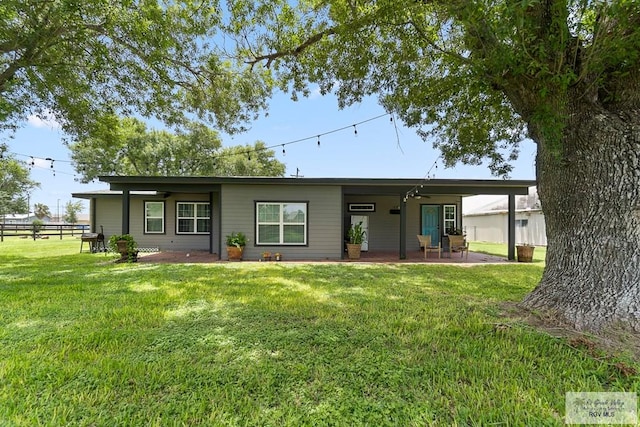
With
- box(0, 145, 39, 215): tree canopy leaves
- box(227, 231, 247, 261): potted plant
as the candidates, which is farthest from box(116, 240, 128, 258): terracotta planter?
box(0, 145, 39, 215): tree canopy leaves

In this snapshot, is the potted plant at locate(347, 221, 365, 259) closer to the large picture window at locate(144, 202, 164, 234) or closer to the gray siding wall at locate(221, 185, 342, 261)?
the gray siding wall at locate(221, 185, 342, 261)

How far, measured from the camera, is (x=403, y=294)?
4.91m

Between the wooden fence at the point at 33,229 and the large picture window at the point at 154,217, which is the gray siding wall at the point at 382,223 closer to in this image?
the large picture window at the point at 154,217

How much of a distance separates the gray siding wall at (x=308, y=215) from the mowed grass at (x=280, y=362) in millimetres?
4563

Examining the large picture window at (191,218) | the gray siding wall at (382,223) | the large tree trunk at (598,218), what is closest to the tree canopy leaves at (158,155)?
the large picture window at (191,218)

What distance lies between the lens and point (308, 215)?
9.48 meters

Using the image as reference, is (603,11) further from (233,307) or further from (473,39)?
(233,307)

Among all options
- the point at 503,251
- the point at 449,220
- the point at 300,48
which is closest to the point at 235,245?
the point at 300,48

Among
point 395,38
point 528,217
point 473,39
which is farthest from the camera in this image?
point 528,217

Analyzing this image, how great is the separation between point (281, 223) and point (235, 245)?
1.56 metres

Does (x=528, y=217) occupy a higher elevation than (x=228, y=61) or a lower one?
lower

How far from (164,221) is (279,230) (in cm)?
553

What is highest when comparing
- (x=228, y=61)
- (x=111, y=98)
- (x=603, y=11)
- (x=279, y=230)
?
(x=228, y=61)

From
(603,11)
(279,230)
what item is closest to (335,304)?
(603,11)
